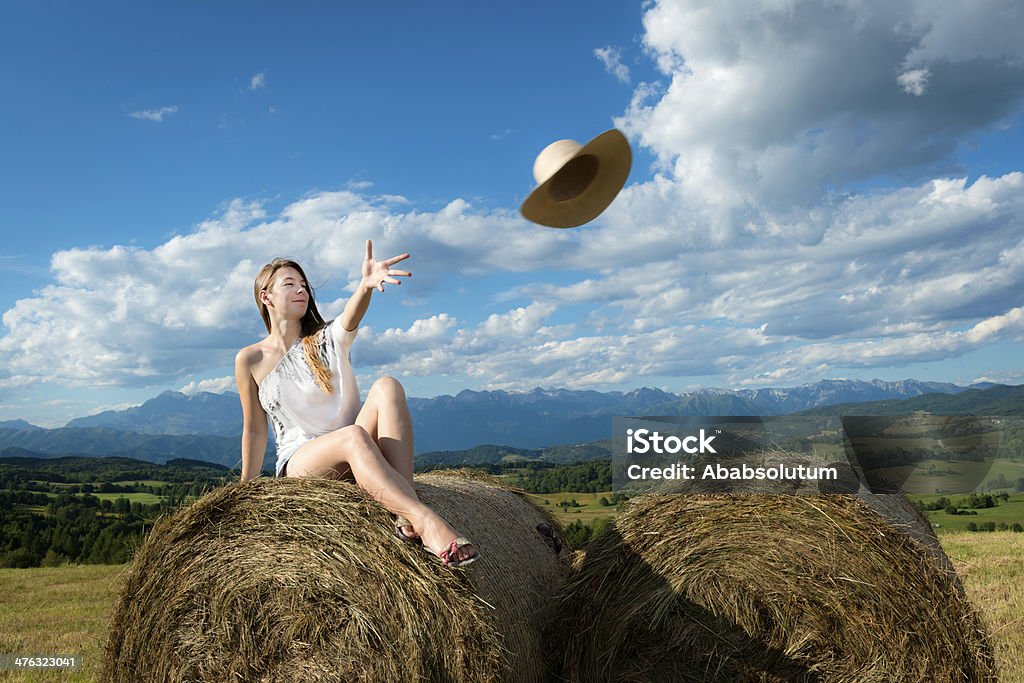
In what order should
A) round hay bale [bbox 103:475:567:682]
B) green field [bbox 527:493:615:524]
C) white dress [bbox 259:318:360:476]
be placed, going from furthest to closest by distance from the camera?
green field [bbox 527:493:615:524]
white dress [bbox 259:318:360:476]
round hay bale [bbox 103:475:567:682]

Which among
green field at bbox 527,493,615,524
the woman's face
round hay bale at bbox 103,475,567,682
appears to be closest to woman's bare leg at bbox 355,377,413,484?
round hay bale at bbox 103,475,567,682

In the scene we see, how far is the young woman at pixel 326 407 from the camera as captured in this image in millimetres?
4273

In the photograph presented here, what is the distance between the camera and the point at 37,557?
1612cm

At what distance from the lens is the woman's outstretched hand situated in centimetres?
475

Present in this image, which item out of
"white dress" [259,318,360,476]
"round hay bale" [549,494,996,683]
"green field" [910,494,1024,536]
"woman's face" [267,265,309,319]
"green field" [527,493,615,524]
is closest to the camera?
"round hay bale" [549,494,996,683]

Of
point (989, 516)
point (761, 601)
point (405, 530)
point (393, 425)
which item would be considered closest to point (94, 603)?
point (393, 425)

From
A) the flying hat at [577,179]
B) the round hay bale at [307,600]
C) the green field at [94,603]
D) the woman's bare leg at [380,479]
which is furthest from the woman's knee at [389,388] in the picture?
the green field at [94,603]

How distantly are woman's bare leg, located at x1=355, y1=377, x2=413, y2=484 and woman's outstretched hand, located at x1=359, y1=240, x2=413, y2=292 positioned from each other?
0.58m

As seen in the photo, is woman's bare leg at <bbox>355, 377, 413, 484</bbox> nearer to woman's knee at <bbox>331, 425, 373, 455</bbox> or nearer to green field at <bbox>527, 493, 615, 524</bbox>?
woman's knee at <bbox>331, 425, 373, 455</bbox>

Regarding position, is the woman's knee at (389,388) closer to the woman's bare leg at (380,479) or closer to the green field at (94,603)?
the woman's bare leg at (380,479)

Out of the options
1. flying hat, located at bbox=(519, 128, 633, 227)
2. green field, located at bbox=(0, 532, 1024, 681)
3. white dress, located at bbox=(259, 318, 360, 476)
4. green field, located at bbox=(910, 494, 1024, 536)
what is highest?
flying hat, located at bbox=(519, 128, 633, 227)

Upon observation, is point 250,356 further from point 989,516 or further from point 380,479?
point 989,516

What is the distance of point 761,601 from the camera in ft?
15.4

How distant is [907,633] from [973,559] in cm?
699
